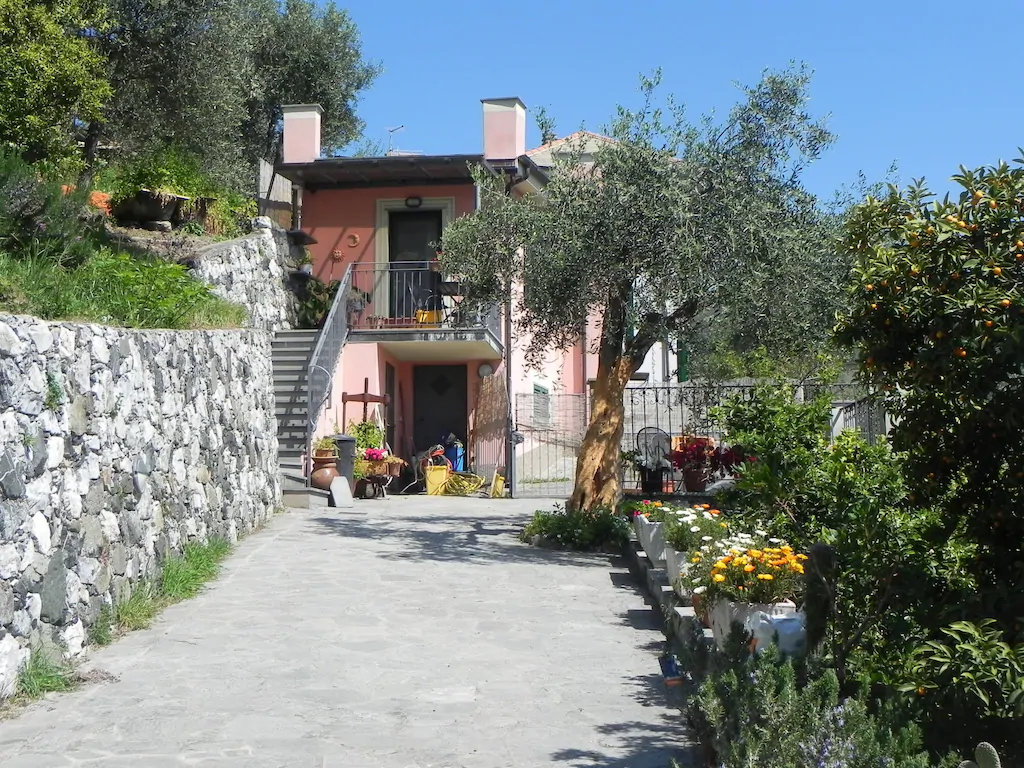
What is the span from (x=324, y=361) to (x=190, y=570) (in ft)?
25.1

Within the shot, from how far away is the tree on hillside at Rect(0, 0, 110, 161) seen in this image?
36.6ft

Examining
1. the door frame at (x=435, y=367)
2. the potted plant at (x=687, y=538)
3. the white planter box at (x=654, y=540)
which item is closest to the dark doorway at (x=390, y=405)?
the door frame at (x=435, y=367)

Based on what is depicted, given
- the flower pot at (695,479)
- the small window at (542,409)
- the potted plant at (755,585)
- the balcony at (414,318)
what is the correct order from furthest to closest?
1. the small window at (542,409)
2. the balcony at (414,318)
3. the flower pot at (695,479)
4. the potted plant at (755,585)

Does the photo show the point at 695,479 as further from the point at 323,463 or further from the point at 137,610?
the point at 137,610

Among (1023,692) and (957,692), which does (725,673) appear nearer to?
(957,692)

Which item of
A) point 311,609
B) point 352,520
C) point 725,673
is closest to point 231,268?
point 352,520

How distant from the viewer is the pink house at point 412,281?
18.2 meters

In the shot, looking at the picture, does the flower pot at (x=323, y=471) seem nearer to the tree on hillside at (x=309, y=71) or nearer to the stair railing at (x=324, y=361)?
the stair railing at (x=324, y=361)

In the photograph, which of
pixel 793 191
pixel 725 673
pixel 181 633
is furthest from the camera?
pixel 793 191

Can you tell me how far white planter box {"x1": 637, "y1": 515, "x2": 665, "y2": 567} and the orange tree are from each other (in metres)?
5.10

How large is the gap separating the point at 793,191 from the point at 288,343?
372 inches

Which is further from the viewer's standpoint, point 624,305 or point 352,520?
point 352,520

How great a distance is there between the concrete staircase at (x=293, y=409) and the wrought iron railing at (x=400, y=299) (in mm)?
1552

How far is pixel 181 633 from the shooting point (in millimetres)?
7277
